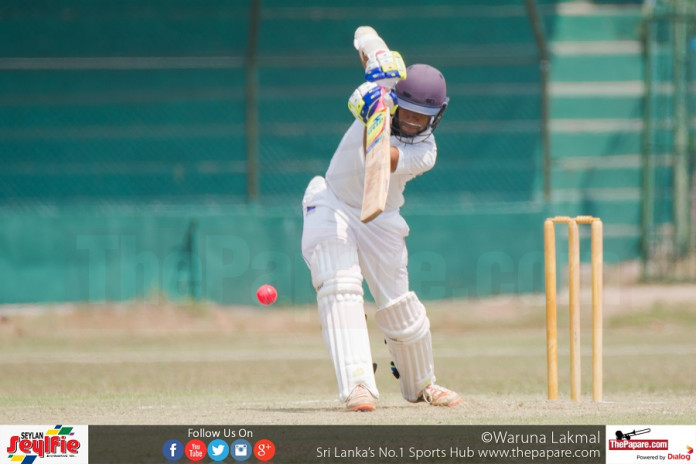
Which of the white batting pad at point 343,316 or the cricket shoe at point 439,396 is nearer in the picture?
the white batting pad at point 343,316

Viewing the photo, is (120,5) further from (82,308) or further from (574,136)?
(574,136)

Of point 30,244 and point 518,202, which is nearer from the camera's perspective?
point 30,244

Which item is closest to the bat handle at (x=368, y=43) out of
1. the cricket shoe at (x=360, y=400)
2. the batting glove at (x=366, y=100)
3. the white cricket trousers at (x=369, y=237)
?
the batting glove at (x=366, y=100)

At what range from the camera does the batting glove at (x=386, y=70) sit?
7402mm

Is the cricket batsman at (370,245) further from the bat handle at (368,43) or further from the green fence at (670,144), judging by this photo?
the green fence at (670,144)

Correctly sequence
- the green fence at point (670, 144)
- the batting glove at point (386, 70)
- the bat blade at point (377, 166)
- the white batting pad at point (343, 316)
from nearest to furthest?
the bat blade at point (377, 166), the white batting pad at point (343, 316), the batting glove at point (386, 70), the green fence at point (670, 144)

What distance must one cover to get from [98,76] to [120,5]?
123 cm

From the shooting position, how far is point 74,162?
19.5 meters

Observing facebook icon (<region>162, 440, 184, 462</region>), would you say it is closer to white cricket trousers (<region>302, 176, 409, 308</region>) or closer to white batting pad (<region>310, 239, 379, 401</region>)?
white batting pad (<region>310, 239, 379, 401</region>)

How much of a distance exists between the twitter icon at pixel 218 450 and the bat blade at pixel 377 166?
1.83 meters

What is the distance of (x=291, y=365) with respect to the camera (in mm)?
13031

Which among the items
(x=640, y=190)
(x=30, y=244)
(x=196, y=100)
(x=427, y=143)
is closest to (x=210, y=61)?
(x=196, y=100)

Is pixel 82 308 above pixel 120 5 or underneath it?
underneath

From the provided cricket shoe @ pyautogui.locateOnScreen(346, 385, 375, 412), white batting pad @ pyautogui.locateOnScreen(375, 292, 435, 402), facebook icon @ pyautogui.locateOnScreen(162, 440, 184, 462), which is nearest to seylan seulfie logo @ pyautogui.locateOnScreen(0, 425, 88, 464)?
facebook icon @ pyautogui.locateOnScreen(162, 440, 184, 462)
